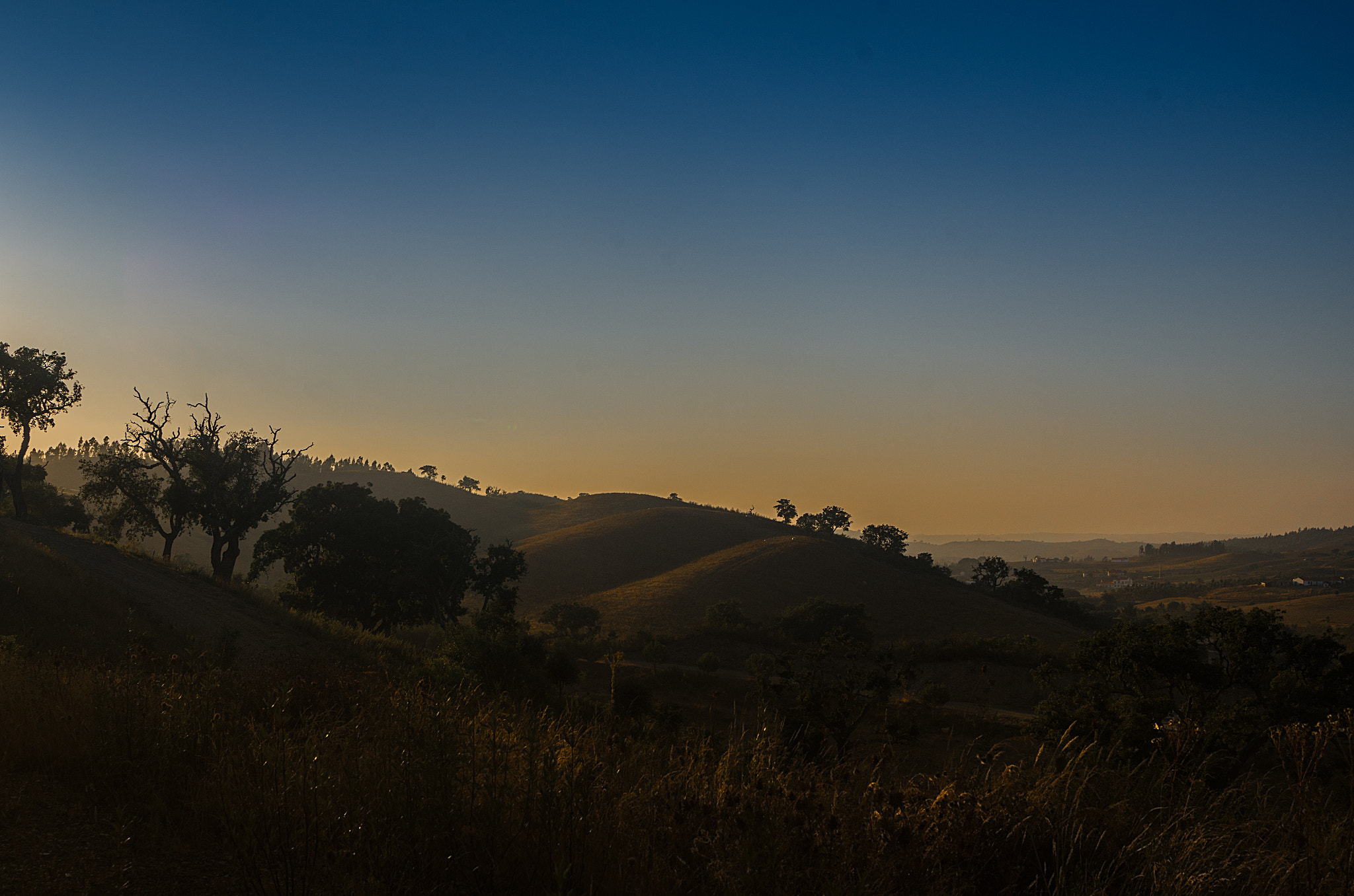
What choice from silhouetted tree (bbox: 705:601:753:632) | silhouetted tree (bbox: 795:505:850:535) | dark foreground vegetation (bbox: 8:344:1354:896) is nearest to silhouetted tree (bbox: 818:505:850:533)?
silhouetted tree (bbox: 795:505:850:535)

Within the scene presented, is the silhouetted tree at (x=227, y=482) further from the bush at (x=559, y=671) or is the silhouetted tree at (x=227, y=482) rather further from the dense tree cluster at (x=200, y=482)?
the bush at (x=559, y=671)

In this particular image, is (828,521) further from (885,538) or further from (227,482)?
(227,482)

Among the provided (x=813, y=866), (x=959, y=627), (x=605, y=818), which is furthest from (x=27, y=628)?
(x=959, y=627)

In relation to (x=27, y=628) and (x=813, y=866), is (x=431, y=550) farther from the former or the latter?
(x=813, y=866)

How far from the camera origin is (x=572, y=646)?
162ft

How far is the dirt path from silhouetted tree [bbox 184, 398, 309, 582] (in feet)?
19.8

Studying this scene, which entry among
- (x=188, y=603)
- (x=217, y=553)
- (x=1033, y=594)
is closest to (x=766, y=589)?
(x=1033, y=594)

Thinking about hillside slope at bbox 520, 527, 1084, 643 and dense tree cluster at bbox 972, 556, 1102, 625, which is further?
dense tree cluster at bbox 972, 556, 1102, 625

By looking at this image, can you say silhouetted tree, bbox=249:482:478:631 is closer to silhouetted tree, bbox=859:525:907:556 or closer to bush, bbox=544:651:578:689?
bush, bbox=544:651:578:689

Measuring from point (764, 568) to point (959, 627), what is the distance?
24461mm

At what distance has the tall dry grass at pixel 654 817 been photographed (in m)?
3.98

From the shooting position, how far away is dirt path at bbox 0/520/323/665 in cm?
1909

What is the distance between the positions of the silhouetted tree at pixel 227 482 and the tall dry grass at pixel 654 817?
31225 mm

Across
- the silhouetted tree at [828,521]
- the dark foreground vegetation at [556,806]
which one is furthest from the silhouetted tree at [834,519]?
the dark foreground vegetation at [556,806]
